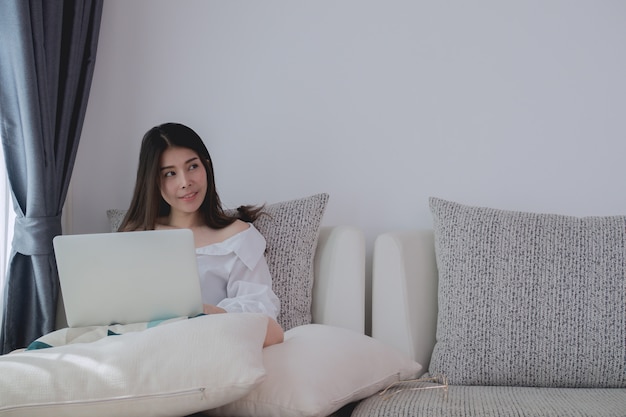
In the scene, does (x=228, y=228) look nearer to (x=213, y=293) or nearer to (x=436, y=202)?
(x=213, y=293)

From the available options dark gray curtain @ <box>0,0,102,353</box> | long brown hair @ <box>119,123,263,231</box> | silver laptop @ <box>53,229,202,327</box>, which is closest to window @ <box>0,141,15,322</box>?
dark gray curtain @ <box>0,0,102,353</box>

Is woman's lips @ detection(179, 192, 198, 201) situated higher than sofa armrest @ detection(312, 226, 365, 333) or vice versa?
woman's lips @ detection(179, 192, 198, 201)

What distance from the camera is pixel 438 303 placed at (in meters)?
2.11

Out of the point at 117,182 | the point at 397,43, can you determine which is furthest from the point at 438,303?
the point at 117,182

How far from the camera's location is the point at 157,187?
2244mm

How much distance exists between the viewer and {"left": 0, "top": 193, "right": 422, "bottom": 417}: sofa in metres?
1.26

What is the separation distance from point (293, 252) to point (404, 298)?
1.11ft

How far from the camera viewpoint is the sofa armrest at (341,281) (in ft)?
7.12

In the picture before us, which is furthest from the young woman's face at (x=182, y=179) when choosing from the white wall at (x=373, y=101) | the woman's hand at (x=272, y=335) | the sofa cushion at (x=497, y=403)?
the sofa cushion at (x=497, y=403)

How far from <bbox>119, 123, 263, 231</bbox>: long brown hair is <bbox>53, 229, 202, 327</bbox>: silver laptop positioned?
63 centimetres

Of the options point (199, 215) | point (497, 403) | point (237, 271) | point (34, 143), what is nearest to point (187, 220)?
point (199, 215)

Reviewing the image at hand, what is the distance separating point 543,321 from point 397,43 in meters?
1.02

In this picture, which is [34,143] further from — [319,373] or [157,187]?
[319,373]

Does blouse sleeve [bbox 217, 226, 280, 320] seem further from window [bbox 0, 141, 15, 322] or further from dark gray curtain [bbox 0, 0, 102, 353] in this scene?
window [bbox 0, 141, 15, 322]
